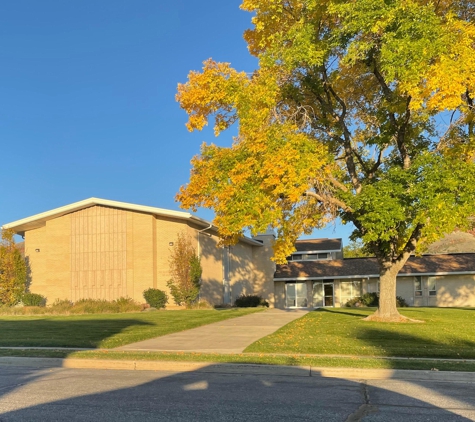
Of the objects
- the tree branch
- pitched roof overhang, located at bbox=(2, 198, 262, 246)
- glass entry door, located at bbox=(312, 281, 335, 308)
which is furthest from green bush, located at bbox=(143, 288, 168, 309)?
the tree branch

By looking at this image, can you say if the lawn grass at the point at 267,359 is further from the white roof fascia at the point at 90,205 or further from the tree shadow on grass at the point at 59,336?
the white roof fascia at the point at 90,205

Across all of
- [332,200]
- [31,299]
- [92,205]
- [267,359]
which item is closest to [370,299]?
[332,200]

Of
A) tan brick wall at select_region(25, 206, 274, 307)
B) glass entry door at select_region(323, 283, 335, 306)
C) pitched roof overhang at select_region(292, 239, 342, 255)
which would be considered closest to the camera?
tan brick wall at select_region(25, 206, 274, 307)

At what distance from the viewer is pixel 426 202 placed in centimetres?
1361

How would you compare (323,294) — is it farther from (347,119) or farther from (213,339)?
(213,339)

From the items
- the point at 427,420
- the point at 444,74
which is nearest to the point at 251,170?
the point at 444,74

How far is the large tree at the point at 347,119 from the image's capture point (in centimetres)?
1355

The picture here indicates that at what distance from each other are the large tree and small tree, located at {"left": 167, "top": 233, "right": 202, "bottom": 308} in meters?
11.9

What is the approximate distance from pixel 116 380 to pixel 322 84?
508 inches

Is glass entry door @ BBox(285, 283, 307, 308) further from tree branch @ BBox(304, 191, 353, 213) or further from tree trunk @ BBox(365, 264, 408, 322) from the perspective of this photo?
tree branch @ BBox(304, 191, 353, 213)

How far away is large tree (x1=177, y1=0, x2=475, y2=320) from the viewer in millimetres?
13555

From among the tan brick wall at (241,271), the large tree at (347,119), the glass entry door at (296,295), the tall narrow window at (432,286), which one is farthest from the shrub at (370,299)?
the large tree at (347,119)

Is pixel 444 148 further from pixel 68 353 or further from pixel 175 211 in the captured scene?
pixel 175 211

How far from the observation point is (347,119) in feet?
64.1
